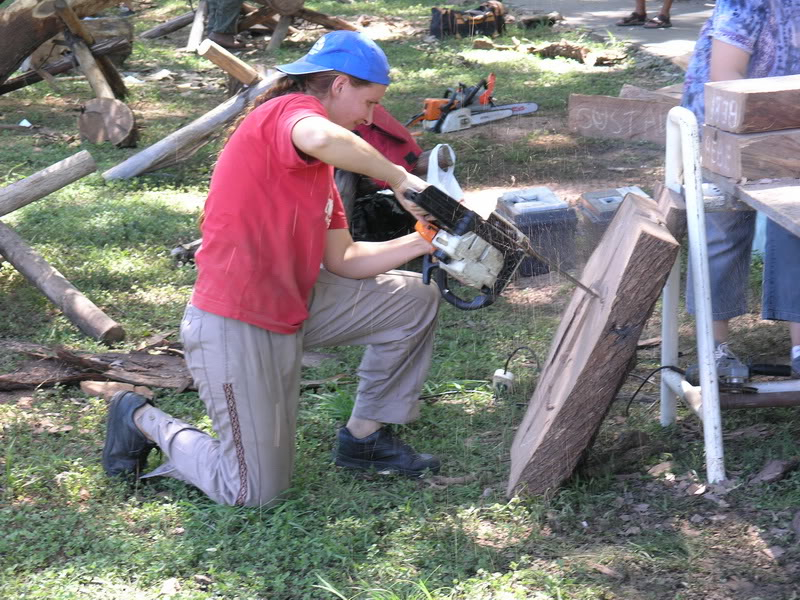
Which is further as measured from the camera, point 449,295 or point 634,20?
point 634,20

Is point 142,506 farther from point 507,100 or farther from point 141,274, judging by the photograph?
point 507,100

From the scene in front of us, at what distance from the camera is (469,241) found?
2938 mm

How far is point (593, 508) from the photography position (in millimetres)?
3141

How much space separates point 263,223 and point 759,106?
1.65 m

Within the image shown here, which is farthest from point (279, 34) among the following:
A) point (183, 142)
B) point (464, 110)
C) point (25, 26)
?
point (183, 142)

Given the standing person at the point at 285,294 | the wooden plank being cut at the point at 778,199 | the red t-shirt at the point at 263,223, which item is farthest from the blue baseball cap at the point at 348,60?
the wooden plank being cut at the point at 778,199

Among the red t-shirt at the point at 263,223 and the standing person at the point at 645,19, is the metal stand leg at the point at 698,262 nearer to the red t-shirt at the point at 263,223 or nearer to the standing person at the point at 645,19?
the red t-shirt at the point at 263,223

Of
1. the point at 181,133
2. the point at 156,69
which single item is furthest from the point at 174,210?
the point at 156,69

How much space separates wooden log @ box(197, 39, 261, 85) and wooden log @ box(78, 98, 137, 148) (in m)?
1.62

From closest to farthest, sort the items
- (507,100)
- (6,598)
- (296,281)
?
(6,598) < (296,281) < (507,100)

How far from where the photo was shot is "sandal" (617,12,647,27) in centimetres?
1252

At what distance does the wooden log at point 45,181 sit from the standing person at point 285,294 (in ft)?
6.65

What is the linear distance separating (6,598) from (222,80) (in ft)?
30.5

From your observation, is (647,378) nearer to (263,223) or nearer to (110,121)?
(263,223)
